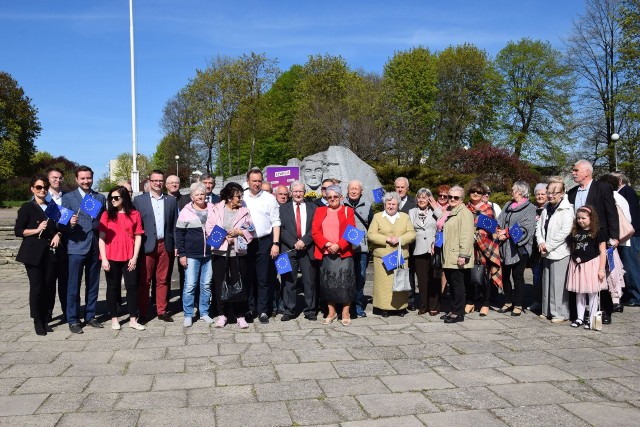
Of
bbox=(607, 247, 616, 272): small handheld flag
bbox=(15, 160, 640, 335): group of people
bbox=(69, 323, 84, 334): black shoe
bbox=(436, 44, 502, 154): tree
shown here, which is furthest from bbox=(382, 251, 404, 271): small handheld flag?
bbox=(436, 44, 502, 154): tree

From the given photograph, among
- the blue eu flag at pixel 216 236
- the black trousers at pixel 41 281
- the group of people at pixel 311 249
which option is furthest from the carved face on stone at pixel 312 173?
the black trousers at pixel 41 281

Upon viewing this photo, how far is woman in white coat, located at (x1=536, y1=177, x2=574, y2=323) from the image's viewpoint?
697 cm

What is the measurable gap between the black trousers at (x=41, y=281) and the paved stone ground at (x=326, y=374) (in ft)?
1.06

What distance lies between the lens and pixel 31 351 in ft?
18.8

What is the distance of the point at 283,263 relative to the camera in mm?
7113

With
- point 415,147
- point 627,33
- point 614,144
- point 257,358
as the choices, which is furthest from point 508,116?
point 257,358

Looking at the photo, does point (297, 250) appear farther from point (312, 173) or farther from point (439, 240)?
point (312, 173)

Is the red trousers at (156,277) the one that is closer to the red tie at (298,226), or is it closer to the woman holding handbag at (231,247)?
the woman holding handbag at (231,247)

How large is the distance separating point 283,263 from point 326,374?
7.92 feet

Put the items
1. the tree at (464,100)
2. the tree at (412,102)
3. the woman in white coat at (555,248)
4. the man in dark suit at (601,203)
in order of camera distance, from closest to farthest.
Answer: the man in dark suit at (601,203)
the woman in white coat at (555,248)
the tree at (412,102)
the tree at (464,100)

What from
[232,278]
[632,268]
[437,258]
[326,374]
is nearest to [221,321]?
[232,278]

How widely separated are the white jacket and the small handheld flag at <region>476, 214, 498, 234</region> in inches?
26.7

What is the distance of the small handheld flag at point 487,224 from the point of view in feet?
24.1

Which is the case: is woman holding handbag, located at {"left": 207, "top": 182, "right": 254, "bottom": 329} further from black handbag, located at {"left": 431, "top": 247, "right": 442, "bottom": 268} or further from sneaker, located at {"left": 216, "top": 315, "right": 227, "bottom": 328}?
black handbag, located at {"left": 431, "top": 247, "right": 442, "bottom": 268}
